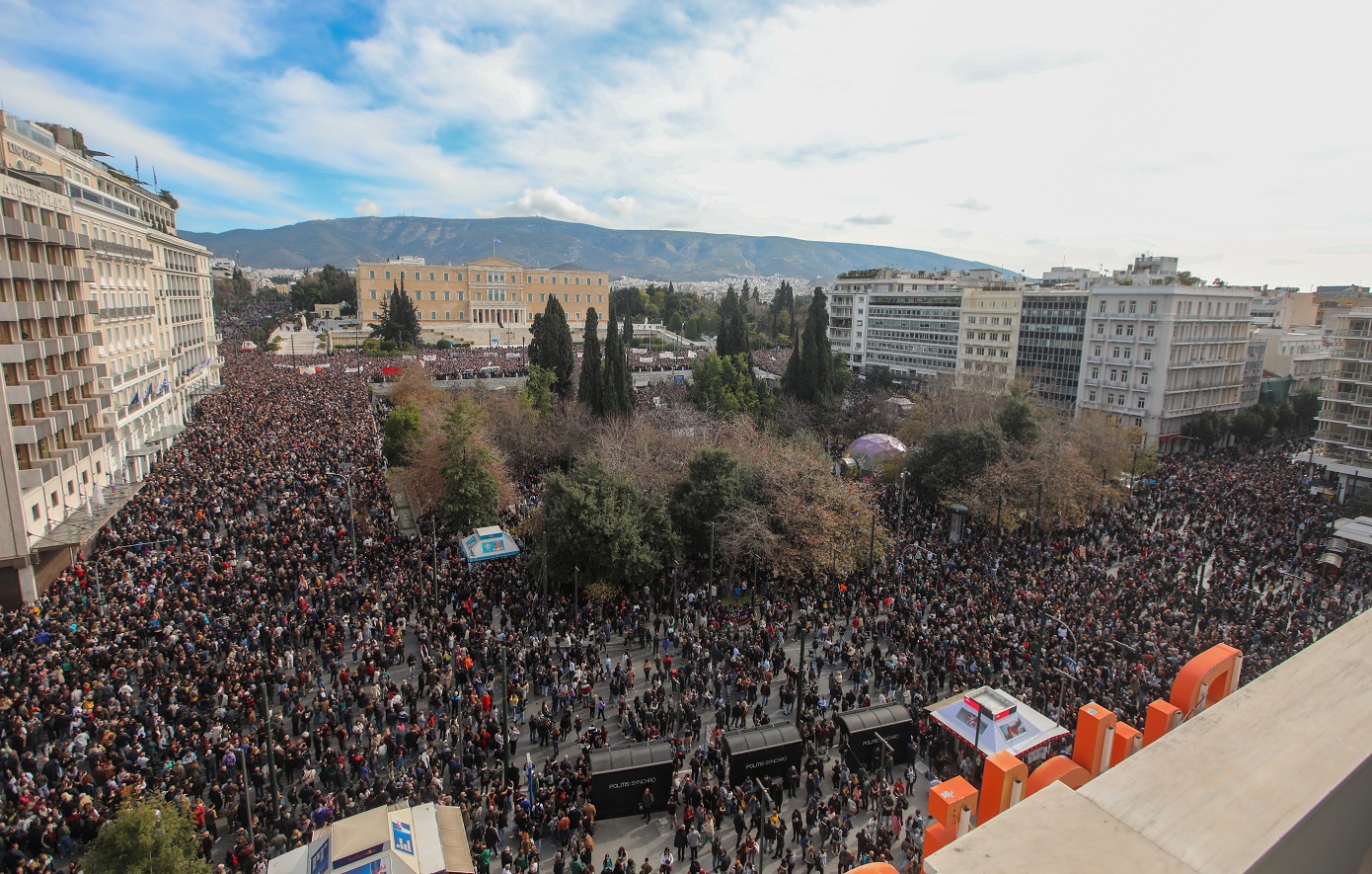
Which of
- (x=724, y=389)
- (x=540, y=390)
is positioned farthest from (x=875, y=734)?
(x=540, y=390)

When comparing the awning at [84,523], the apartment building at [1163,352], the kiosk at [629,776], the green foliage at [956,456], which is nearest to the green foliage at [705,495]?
the green foliage at [956,456]

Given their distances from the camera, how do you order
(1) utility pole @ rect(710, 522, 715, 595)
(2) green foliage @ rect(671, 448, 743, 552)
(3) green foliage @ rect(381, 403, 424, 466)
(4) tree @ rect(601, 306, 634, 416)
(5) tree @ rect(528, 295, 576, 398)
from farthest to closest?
(5) tree @ rect(528, 295, 576, 398)
(4) tree @ rect(601, 306, 634, 416)
(3) green foliage @ rect(381, 403, 424, 466)
(2) green foliage @ rect(671, 448, 743, 552)
(1) utility pole @ rect(710, 522, 715, 595)

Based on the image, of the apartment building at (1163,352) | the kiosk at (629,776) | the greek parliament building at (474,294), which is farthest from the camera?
the greek parliament building at (474,294)

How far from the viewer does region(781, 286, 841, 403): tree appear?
45594mm

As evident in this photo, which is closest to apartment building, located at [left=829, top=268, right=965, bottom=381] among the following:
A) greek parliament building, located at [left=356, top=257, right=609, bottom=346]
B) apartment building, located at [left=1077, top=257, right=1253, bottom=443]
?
apartment building, located at [left=1077, top=257, right=1253, bottom=443]

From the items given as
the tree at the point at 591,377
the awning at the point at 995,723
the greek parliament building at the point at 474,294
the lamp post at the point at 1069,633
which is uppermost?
the greek parliament building at the point at 474,294

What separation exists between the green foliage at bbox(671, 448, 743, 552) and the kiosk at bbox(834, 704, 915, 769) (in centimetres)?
999

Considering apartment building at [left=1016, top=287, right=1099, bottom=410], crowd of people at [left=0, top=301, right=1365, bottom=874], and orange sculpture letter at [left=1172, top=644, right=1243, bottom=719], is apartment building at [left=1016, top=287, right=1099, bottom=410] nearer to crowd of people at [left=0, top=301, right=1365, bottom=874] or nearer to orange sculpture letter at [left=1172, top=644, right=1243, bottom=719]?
crowd of people at [left=0, top=301, right=1365, bottom=874]

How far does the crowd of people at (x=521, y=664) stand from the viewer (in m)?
12.7

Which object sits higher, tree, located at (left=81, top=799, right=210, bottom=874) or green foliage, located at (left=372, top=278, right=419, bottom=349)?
green foliage, located at (left=372, top=278, right=419, bottom=349)

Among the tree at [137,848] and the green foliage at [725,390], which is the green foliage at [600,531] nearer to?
the tree at [137,848]

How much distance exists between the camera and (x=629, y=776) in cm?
1346

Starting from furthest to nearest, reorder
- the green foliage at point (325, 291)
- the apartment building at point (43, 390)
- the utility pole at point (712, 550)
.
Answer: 1. the green foliage at point (325, 291)
2. the utility pole at point (712, 550)
3. the apartment building at point (43, 390)

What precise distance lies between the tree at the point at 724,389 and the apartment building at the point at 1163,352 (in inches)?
807
